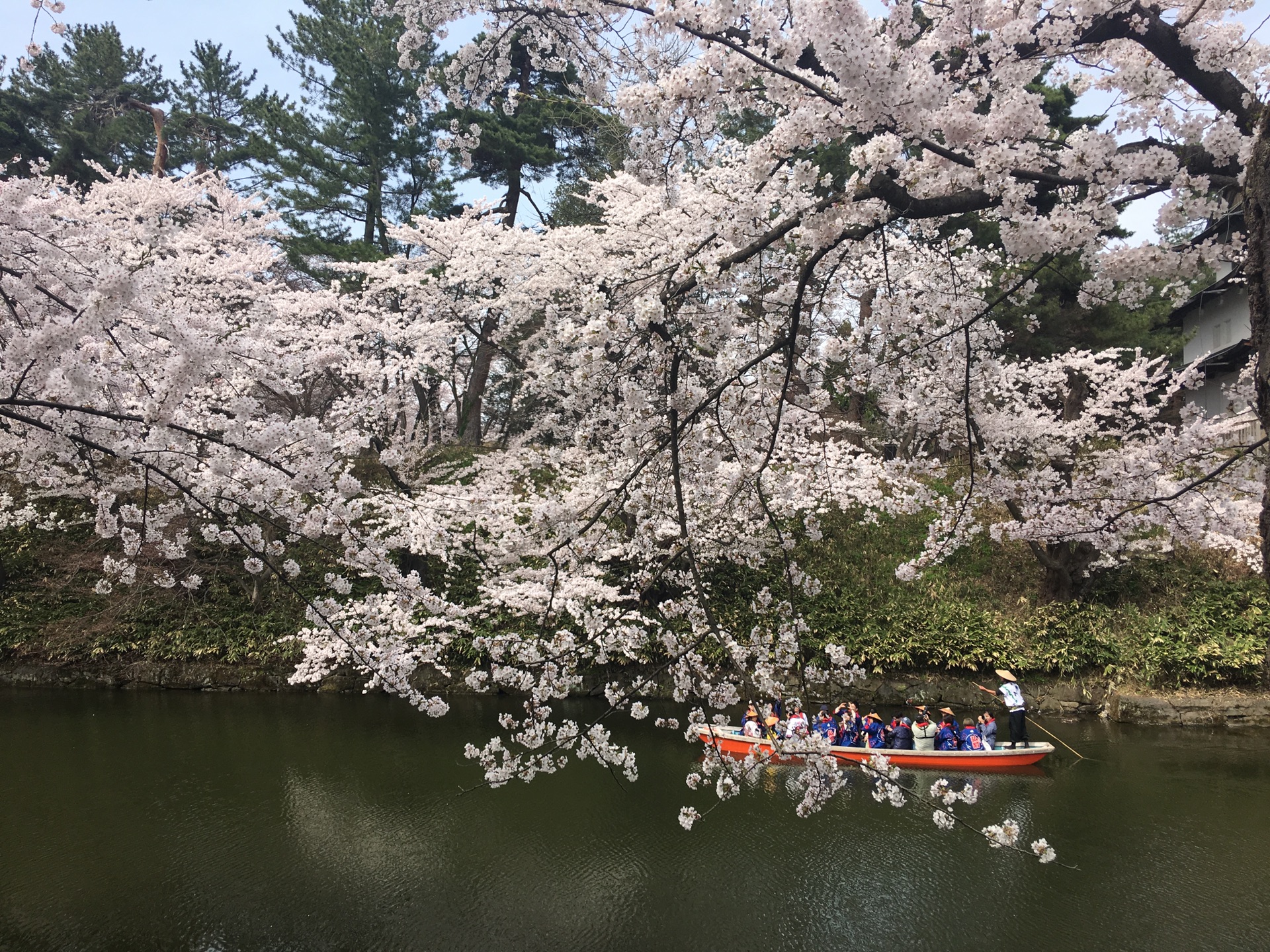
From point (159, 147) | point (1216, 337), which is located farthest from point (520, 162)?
point (1216, 337)

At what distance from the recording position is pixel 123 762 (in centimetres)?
700

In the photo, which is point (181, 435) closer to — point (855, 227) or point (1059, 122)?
point (855, 227)

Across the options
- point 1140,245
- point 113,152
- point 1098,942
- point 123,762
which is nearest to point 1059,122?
point 1140,245

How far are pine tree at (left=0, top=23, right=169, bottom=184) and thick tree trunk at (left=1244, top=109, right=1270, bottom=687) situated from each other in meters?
15.7

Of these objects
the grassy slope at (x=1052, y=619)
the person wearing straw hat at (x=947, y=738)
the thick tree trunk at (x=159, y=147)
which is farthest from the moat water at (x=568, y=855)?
the thick tree trunk at (x=159, y=147)

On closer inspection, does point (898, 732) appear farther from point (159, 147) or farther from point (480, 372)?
point (159, 147)

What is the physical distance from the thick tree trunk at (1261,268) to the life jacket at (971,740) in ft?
19.8

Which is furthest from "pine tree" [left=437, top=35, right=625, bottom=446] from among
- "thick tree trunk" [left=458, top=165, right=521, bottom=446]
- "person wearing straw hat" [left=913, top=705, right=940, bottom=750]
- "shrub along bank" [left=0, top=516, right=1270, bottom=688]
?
"person wearing straw hat" [left=913, top=705, right=940, bottom=750]

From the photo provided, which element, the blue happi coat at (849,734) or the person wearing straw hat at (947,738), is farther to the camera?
the person wearing straw hat at (947,738)

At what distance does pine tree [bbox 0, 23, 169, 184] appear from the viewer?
560 inches

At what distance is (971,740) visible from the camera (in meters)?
7.42

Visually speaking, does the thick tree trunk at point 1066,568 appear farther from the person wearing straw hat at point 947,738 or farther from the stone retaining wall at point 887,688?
the person wearing straw hat at point 947,738

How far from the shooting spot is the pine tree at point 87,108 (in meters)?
14.2

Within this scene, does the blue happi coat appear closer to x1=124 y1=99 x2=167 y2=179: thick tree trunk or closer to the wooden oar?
the wooden oar
